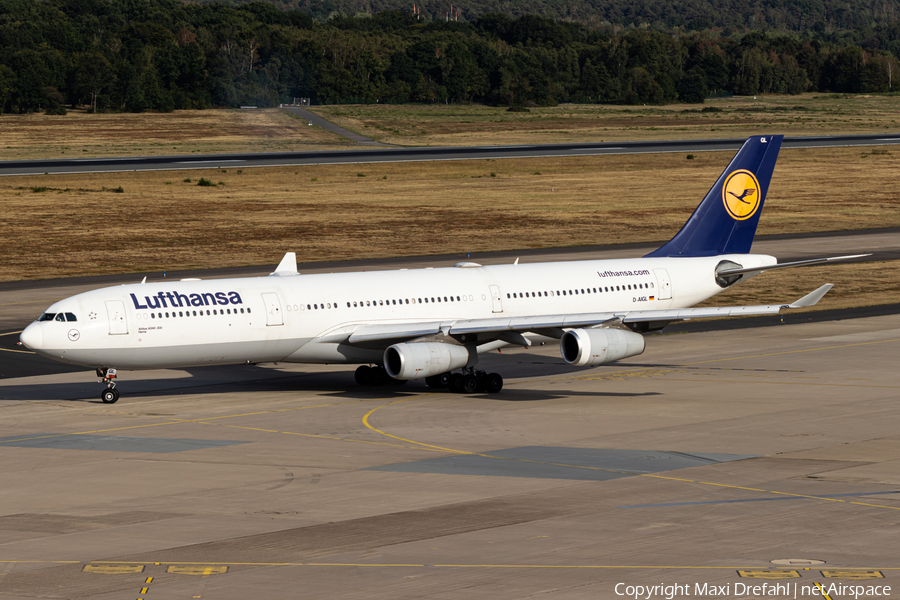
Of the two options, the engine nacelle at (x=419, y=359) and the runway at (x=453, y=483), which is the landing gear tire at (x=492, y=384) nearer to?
the runway at (x=453, y=483)

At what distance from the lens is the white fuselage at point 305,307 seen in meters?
41.7

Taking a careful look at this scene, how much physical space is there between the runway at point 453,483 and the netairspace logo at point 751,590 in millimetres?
235

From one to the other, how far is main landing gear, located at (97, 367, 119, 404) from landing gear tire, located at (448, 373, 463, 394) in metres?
12.7

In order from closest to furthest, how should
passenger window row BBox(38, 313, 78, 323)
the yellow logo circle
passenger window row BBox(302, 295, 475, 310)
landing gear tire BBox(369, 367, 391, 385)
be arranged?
passenger window row BBox(38, 313, 78, 323) → passenger window row BBox(302, 295, 475, 310) → landing gear tire BBox(369, 367, 391, 385) → the yellow logo circle

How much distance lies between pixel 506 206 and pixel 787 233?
27936mm

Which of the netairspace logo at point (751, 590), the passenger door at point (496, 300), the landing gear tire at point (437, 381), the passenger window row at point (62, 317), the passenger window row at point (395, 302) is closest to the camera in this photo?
the netairspace logo at point (751, 590)

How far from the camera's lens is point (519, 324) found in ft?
144

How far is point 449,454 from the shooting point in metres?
35.4

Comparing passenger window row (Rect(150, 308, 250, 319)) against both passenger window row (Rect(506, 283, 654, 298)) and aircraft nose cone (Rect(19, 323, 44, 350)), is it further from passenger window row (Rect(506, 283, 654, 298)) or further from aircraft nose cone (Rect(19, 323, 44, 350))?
passenger window row (Rect(506, 283, 654, 298))

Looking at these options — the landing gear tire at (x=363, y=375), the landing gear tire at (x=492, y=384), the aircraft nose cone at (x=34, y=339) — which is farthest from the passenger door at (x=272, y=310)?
the landing gear tire at (x=492, y=384)

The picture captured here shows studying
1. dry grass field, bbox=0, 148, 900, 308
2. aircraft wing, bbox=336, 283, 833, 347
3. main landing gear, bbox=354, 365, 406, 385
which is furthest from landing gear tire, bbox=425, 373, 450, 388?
dry grass field, bbox=0, 148, 900, 308

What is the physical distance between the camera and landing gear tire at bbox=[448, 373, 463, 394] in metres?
46.2

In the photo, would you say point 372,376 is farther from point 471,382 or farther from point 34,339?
point 34,339

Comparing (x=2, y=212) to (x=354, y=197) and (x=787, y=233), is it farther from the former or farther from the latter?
(x=787, y=233)
